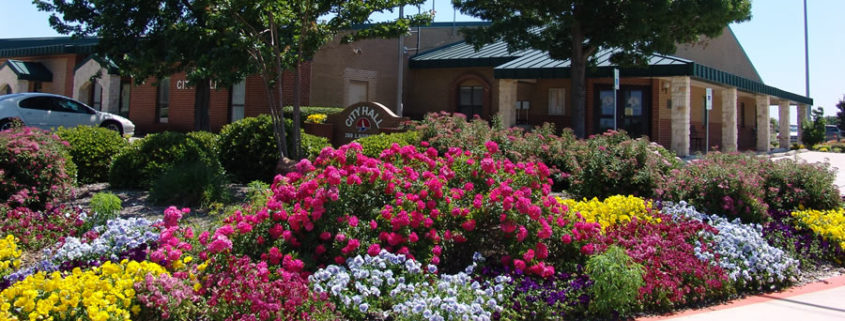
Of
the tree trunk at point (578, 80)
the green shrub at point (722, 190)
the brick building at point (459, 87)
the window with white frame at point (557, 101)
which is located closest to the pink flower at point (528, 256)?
the green shrub at point (722, 190)

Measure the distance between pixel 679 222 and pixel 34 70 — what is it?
29.7 meters

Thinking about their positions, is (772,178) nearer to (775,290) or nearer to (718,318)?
(775,290)

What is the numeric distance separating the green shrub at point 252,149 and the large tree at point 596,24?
8.11 metres

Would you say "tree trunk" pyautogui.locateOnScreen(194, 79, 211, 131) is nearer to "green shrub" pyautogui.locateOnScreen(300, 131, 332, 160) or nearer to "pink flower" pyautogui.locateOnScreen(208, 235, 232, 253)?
"green shrub" pyautogui.locateOnScreen(300, 131, 332, 160)

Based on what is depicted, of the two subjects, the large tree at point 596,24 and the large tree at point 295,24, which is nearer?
the large tree at point 295,24

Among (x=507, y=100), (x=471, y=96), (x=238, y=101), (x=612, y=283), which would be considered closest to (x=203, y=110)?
(x=238, y=101)

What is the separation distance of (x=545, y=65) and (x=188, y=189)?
14689 mm

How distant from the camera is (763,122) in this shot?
1086 inches

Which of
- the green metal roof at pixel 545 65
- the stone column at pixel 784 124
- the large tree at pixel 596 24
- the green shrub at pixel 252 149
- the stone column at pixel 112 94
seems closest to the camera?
the green shrub at pixel 252 149

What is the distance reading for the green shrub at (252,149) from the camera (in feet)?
34.6

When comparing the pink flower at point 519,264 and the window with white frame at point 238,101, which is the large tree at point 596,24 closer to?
the window with white frame at point 238,101

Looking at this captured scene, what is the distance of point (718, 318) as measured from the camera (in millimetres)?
4941

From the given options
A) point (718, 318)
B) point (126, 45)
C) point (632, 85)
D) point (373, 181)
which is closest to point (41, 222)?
point (373, 181)

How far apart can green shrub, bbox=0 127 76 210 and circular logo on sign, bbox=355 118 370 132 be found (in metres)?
5.81
